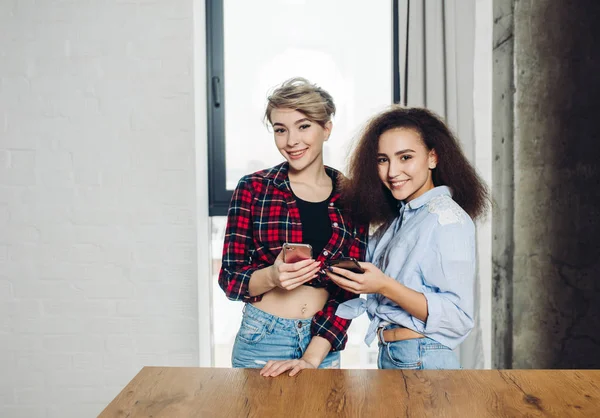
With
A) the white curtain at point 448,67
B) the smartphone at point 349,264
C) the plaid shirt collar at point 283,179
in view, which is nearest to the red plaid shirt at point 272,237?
the plaid shirt collar at point 283,179

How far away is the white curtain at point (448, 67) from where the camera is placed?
2.41 meters

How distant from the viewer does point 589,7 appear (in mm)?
2340

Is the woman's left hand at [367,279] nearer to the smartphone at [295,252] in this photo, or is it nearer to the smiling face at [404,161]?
the smartphone at [295,252]

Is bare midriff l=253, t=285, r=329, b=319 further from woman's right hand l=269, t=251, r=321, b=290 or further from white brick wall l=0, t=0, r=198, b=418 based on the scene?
white brick wall l=0, t=0, r=198, b=418

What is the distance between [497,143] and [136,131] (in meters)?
1.69

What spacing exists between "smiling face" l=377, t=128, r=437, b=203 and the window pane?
3.98ft

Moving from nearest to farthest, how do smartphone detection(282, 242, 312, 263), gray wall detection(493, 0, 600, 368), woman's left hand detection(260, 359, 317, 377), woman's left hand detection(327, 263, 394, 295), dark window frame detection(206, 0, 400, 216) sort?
woman's left hand detection(260, 359, 317, 377), woman's left hand detection(327, 263, 394, 295), smartphone detection(282, 242, 312, 263), gray wall detection(493, 0, 600, 368), dark window frame detection(206, 0, 400, 216)

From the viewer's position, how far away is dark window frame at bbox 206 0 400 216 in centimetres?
268

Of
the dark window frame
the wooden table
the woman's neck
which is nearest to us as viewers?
the wooden table

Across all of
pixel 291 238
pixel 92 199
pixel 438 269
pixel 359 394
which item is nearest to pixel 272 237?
pixel 291 238

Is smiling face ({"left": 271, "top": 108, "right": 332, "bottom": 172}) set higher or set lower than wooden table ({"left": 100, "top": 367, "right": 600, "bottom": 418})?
higher

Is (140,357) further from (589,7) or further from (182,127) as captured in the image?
(589,7)

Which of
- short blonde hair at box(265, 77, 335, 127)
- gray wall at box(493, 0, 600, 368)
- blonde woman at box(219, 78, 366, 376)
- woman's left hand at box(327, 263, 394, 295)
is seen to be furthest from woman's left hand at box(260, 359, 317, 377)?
gray wall at box(493, 0, 600, 368)

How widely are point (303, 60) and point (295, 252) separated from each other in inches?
60.7
